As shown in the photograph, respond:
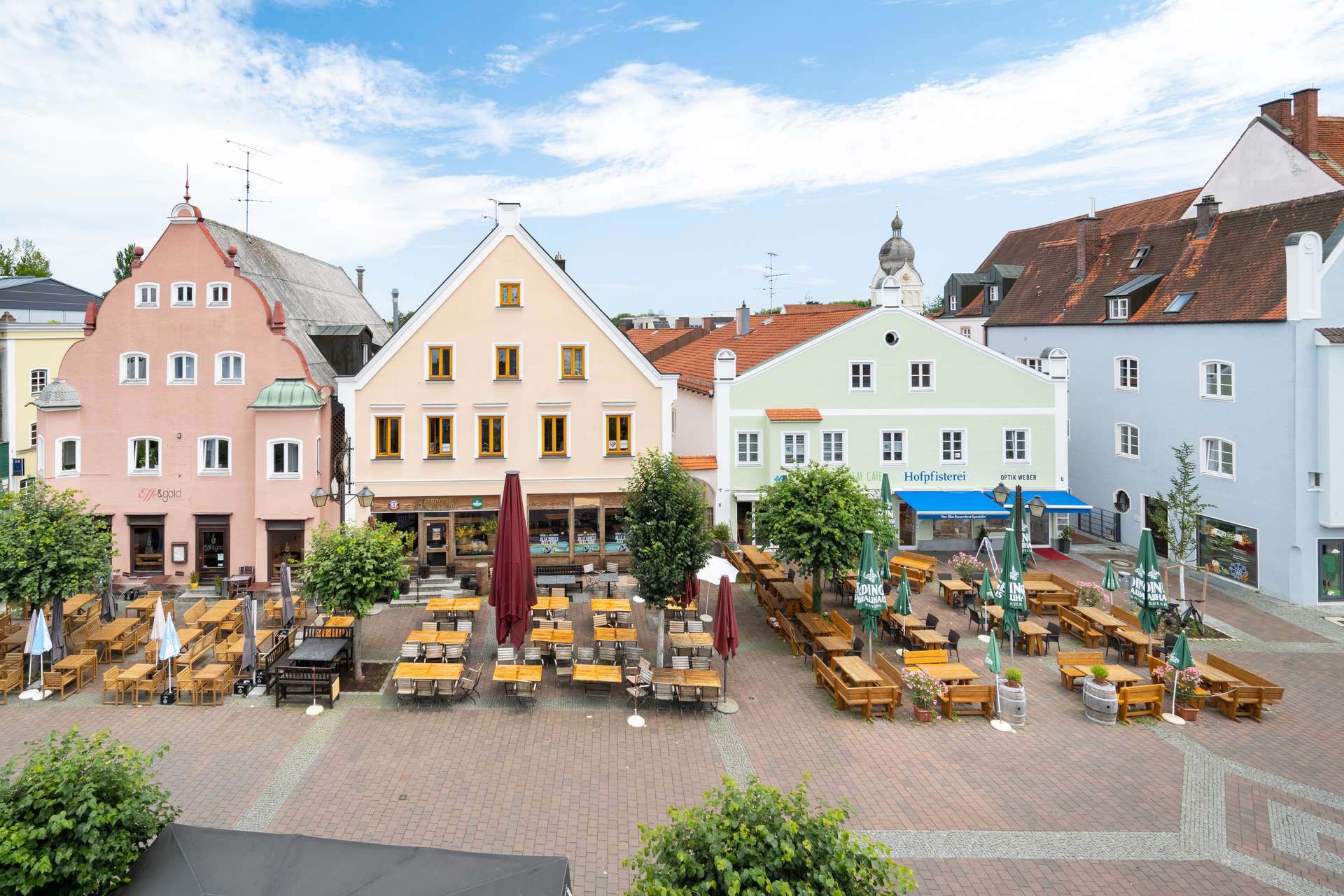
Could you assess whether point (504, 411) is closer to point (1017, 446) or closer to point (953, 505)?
point (953, 505)

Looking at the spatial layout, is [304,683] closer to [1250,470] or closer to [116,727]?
[116,727]

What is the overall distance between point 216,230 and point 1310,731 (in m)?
36.1

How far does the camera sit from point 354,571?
18.2 meters

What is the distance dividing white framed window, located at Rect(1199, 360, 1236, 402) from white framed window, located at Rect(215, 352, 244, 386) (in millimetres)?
33905

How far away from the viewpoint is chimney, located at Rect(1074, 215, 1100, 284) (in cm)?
3881

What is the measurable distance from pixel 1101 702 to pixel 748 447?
1614 centimetres

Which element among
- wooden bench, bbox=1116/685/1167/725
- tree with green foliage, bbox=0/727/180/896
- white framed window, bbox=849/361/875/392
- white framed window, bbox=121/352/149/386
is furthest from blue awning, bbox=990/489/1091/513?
white framed window, bbox=121/352/149/386

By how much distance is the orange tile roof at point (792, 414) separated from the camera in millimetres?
29953

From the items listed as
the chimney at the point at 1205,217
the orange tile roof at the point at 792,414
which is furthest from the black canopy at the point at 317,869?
the chimney at the point at 1205,217

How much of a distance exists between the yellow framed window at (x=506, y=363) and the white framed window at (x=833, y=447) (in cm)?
1204

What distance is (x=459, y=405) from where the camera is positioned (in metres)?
27.5

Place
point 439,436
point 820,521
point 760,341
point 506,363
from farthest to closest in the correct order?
point 760,341
point 506,363
point 439,436
point 820,521

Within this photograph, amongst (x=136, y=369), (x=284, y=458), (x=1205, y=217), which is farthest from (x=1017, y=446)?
(x=136, y=369)

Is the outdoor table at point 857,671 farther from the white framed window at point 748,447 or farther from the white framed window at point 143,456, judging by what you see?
the white framed window at point 143,456
